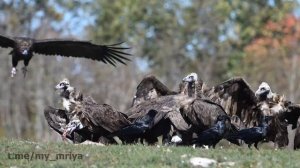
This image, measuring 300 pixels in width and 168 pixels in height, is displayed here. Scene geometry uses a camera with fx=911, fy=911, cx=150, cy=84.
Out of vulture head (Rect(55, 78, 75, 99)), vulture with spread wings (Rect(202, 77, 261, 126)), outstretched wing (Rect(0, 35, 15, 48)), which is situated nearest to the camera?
vulture head (Rect(55, 78, 75, 99))

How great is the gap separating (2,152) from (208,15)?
3741 centimetres

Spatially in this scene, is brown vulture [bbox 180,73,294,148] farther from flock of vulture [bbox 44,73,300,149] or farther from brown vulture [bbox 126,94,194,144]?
brown vulture [bbox 126,94,194,144]

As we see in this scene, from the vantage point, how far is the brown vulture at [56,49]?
69.9 feet

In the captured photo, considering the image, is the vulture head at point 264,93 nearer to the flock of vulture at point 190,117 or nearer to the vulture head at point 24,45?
the flock of vulture at point 190,117

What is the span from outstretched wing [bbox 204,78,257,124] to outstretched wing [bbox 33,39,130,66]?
151 inches

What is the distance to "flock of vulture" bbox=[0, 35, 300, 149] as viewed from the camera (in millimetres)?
16672

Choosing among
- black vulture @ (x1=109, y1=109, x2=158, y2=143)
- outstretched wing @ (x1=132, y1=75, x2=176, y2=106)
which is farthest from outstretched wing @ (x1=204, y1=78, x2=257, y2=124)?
black vulture @ (x1=109, y1=109, x2=158, y2=143)

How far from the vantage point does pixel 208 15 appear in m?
51.1

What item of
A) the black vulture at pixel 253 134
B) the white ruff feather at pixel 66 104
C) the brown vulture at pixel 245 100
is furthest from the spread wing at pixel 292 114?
the white ruff feather at pixel 66 104

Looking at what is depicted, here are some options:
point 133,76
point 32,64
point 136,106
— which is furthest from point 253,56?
point 136,106

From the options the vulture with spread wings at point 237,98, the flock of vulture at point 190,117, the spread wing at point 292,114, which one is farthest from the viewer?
the vulture with spread wings at point 237,98

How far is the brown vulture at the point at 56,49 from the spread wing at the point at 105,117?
3697 millimetres

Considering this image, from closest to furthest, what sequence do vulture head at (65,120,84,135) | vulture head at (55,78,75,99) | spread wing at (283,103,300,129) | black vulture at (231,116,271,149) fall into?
black vulture at (231,116,271,149) < spread wing at (283,103,300,129) < vulture head at (65,120,84,135) < vulture head at (55,78,75,99)

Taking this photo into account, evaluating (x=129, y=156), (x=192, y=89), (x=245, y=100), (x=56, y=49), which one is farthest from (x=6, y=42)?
(x=129, y=156)
